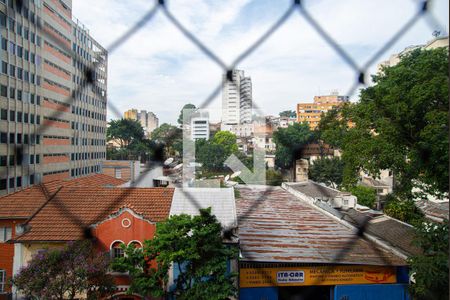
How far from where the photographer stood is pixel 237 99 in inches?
24.2

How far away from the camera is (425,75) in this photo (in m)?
1.89

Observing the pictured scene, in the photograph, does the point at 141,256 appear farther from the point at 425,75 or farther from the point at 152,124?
the point at 425,75

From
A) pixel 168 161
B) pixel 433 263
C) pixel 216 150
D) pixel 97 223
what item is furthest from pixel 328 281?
pixel 168 161

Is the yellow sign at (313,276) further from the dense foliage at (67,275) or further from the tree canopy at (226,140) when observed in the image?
the tree canopy at (226,140)

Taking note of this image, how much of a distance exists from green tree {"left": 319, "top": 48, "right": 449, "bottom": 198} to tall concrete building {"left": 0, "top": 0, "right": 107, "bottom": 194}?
35.3 inches

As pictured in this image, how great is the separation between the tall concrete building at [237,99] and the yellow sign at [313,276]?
1636 millimetres

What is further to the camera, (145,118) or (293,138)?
(293,138)

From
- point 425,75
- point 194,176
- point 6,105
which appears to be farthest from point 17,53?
point 425,75

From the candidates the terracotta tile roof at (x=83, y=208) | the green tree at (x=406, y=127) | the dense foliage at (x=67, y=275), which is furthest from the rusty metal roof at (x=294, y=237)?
the dense foliage at (x=67, y=275)

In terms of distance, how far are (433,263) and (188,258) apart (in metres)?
0.98

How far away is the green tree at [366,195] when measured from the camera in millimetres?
4816

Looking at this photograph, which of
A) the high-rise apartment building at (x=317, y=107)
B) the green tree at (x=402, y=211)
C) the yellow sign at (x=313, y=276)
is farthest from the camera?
the green tree at (x=402, y=211)

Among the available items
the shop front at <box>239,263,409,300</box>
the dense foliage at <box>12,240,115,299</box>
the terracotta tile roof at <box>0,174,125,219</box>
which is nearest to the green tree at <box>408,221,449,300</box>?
the shop front at <box>239,263,409,300</box>

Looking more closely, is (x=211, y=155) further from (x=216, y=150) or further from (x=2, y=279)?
(x=2, y=279)
